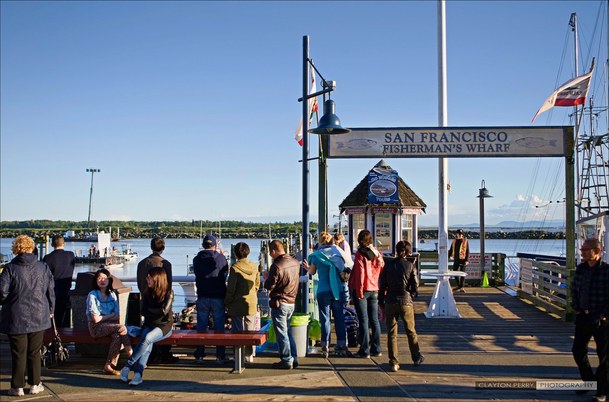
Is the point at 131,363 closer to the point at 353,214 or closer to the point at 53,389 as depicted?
the point at 53,389

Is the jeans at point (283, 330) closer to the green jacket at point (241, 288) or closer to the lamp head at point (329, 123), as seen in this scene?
the green jacket at point (241, 288)

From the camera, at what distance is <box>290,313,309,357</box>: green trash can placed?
8.58 m

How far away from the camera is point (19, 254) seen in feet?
22.9

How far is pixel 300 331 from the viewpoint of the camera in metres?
8.72

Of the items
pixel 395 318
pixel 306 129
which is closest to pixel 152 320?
pixel 395 318

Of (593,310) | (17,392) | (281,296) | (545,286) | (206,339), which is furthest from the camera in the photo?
(545,286)

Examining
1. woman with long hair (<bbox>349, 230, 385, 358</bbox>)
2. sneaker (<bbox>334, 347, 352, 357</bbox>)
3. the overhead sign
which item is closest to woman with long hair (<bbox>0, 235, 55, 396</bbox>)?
sneaker (<bbox>334, 347, 352, 357</bbox>)

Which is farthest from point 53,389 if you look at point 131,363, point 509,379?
point 509,379

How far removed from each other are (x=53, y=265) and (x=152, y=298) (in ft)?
7.43

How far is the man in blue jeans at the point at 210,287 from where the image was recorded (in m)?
8.41

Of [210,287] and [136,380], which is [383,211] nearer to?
[210,287]

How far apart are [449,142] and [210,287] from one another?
578cm

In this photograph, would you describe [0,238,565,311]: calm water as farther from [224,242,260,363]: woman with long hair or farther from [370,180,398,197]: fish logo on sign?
[224,242,260,363]: woman with long hair

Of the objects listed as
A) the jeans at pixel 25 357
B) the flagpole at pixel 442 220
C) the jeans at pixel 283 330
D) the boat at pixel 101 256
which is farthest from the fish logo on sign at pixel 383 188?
the boat at pixel 101 256
